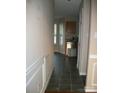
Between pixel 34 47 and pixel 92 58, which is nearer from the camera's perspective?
pixel 34 47

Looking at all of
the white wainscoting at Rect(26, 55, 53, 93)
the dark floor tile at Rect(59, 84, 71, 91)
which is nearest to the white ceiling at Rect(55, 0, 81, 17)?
the dark floor tile at Rect(59, 84, 71, 91)

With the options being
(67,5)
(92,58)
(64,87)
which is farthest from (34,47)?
(67,5)

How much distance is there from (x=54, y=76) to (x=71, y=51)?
4.39 m

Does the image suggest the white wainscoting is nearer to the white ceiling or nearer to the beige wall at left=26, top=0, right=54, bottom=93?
the beige wall at left=26, top=0, right=54, bottom=93

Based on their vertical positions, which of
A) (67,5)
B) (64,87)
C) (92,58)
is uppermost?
(67,5)

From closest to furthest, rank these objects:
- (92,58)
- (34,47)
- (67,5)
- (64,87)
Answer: (34,47) < (92,58) < (64,87) < (67,5)

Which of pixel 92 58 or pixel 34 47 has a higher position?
pixel 34 47

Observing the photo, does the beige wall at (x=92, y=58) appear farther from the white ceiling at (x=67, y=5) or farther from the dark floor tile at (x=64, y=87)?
the white ceiling at (x=67, y=5)

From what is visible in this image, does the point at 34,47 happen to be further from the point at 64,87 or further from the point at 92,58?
the point at 64,87

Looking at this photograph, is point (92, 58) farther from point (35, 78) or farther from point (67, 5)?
point (67, 5)

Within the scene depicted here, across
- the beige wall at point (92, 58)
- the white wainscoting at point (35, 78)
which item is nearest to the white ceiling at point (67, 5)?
the beige wall at point (92, 58)

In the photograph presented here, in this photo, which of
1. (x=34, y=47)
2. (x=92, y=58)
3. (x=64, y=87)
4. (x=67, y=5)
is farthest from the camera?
(x=67, y=5)

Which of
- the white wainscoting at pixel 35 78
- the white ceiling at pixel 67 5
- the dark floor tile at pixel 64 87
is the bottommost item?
the dark floor tile at pixel 64 87
